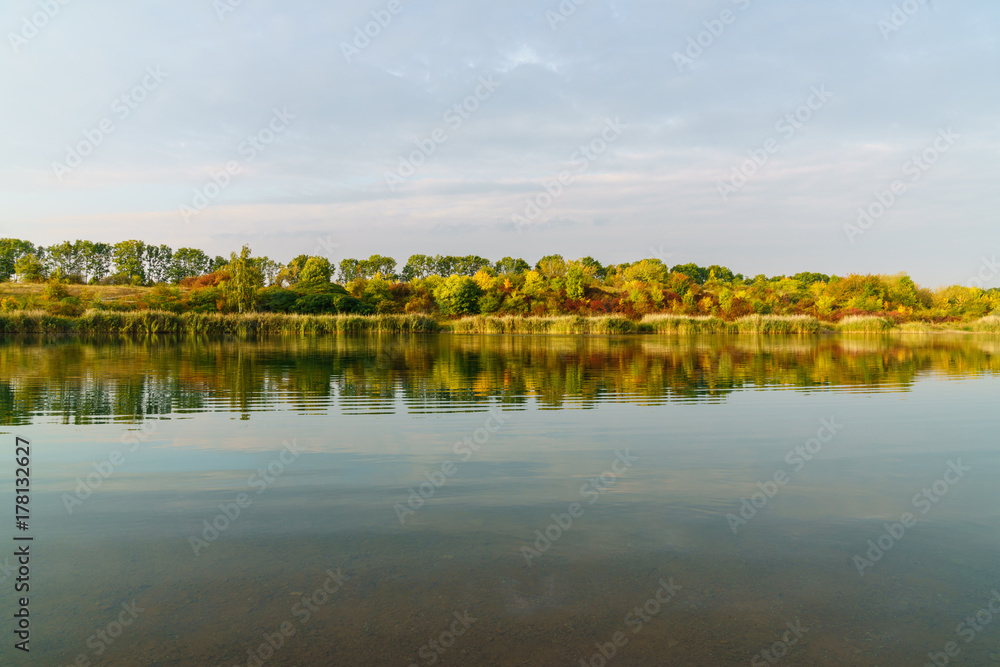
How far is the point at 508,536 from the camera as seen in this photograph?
14.2 feet

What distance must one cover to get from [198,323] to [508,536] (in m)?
44.6

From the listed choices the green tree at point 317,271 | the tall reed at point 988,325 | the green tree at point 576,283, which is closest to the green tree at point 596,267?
the green tree at point 576,283

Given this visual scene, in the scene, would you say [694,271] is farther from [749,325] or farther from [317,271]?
[317,271]

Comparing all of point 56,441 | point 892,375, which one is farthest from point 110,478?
point 892,375

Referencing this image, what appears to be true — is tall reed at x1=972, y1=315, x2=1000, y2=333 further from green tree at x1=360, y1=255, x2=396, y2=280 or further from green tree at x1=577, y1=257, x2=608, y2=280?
green tree at x1=360, y1=255, x2=396, y2=280

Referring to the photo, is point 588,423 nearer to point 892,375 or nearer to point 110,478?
point 110,478

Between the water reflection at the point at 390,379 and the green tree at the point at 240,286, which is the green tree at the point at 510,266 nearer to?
the green tree at the point at 240,286

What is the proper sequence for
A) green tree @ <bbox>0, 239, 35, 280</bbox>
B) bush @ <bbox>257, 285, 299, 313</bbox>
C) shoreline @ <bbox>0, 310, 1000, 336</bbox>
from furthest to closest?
1. green tree @ <bbox>0, 239, 35, 280</bbox>
2. bush @ <bbox>257, 285, 299, 313</bbox>
3. shoreline @ <bbox>0, 310, 1000, 336</bbox>

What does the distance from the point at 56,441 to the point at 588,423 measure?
22.9 ft

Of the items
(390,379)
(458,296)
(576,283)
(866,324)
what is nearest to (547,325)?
(458,296)

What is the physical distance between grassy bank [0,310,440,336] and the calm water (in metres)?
35.9

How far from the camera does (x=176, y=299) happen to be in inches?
2223

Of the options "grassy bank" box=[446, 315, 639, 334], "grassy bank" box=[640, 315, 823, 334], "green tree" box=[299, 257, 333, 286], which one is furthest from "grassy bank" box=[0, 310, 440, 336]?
"green tree" box=[299, 257, 333, 286]

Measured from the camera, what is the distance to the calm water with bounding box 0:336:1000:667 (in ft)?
9.95
